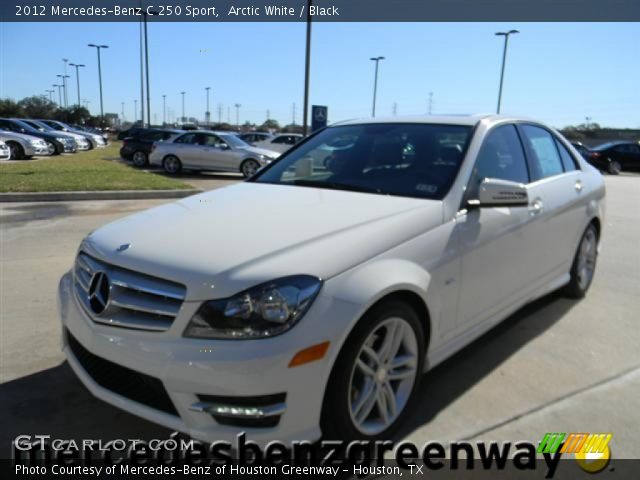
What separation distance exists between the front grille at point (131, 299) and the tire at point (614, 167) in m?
29.4

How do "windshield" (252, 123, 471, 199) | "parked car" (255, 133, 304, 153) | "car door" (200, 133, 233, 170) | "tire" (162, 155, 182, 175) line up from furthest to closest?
"parked car" (255, 133, 304, 153)
"tire" (162, 155, 182, 175)
"car door" (200, 133, 233, 170)
"windshield" (252, 123, 471, 199)

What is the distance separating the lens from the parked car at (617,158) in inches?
1076

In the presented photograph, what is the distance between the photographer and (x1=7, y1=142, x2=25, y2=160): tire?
20203 mm

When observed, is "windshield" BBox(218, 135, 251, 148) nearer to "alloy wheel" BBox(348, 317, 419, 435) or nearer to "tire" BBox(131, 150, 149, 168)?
"tire" BBox(131, 150, 149, 168)

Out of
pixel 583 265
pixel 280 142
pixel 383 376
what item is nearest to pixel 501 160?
pixel 383 376

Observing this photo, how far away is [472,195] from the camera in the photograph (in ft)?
10.7

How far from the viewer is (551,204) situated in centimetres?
407

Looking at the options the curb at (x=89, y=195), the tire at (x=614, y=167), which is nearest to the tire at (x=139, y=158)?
the curb at (x=89, y=195)

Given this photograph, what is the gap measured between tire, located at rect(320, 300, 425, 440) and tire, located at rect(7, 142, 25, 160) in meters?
21.3

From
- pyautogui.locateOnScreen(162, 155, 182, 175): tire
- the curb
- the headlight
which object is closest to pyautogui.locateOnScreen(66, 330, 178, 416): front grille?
the headlight
